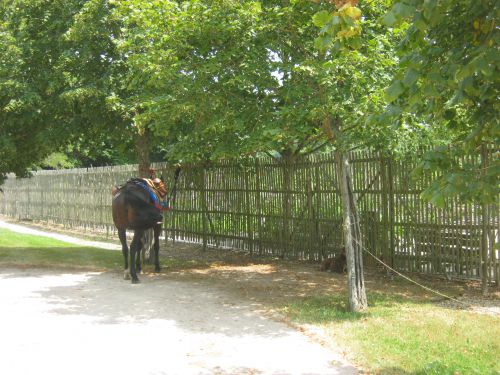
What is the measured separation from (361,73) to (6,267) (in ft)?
30.7

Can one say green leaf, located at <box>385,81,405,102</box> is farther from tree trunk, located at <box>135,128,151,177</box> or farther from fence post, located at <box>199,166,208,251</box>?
fence post, located at <box>199,166,208,251</box>

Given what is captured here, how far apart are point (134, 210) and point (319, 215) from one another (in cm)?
398

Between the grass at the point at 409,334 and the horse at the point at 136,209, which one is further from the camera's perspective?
the horse at the point at 136,209

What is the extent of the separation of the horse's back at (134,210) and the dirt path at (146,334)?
1203mm

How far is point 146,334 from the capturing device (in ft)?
21.9

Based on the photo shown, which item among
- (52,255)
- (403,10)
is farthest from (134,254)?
(403,10)

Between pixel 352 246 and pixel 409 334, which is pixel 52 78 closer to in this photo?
pixel 352 246

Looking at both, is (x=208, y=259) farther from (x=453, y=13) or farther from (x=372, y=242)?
(x=453, y=13)

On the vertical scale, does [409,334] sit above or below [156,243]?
below

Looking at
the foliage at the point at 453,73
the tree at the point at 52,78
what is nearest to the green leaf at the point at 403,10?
the foliage at the point at 453,73

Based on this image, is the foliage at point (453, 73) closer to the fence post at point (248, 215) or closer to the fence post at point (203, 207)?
the fence post at point (248, 215)

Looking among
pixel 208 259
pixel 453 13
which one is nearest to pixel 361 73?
pixel 453 13

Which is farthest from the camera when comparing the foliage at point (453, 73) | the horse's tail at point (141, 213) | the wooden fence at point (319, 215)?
the horse's tail at point (141, 213)

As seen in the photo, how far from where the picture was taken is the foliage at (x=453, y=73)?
3.13 metres
